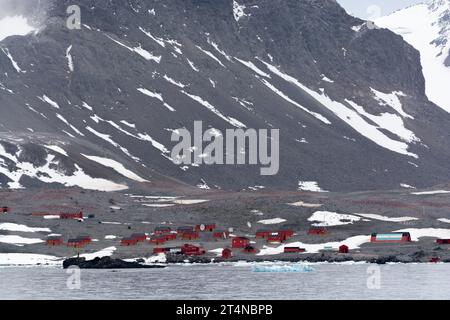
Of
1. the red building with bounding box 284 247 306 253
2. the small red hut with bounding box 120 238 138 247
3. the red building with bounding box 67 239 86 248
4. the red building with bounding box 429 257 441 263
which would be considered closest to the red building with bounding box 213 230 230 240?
the small red hut with bounding box 120 238 138 247

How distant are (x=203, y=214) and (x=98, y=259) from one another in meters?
58.2

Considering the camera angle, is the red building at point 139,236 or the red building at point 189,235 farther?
the red building at point 189,235

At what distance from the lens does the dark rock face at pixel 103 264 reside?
13888cm

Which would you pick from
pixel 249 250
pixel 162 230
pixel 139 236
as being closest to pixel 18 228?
pixel 139 236

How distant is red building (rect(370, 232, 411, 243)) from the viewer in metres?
166

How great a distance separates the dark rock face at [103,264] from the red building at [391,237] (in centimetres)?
3845

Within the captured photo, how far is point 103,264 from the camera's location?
140m

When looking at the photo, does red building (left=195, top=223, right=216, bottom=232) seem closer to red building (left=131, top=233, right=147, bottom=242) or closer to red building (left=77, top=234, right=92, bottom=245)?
red building (left=131, top=233, right=147, bottom=242)

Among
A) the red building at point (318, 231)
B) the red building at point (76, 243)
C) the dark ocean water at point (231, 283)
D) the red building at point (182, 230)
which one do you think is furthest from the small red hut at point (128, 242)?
the red building at point (318, 231)

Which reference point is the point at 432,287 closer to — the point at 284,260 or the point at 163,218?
the point at 284,260

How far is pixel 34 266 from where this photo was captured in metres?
143

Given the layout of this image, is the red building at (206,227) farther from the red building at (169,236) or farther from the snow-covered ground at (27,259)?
the snow-covered ground at (27,259)
